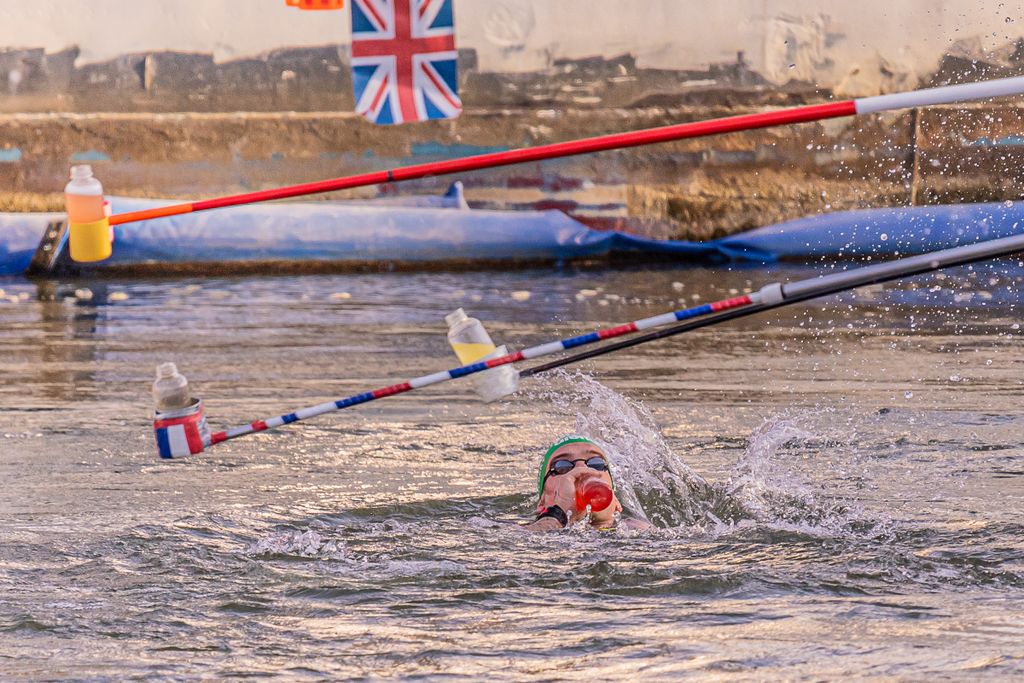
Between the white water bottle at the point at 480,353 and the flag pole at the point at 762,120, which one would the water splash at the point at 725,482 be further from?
the flag pole at the point at 762,120

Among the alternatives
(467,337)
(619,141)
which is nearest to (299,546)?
(467,337)

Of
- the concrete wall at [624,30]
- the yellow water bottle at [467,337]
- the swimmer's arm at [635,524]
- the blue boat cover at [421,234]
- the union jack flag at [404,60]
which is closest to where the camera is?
the swimmer's arm at [635,524]

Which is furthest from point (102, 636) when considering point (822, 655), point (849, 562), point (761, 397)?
point (761, 397)

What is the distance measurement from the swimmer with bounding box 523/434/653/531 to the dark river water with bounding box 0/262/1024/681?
0.32 ft

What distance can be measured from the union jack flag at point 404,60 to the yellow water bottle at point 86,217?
6350mm

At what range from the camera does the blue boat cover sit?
11.1 m

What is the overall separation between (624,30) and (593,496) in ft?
22.8

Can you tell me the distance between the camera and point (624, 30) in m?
10.9

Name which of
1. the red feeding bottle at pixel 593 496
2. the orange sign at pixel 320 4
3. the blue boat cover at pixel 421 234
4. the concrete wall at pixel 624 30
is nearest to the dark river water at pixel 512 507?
the red feeding bottle at pixel 593 496

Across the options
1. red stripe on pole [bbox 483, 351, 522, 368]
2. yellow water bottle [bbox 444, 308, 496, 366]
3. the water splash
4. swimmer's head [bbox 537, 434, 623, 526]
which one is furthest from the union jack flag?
red stripe on pole [bbox 483, 351, 522, 368]

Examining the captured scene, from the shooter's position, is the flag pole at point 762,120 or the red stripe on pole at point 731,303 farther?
the red stripe on pole at point 731,303

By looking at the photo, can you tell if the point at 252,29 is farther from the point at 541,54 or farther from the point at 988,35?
the point at 988,35

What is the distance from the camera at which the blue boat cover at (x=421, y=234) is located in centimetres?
1109

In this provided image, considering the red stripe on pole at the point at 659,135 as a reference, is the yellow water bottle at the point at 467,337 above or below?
below
